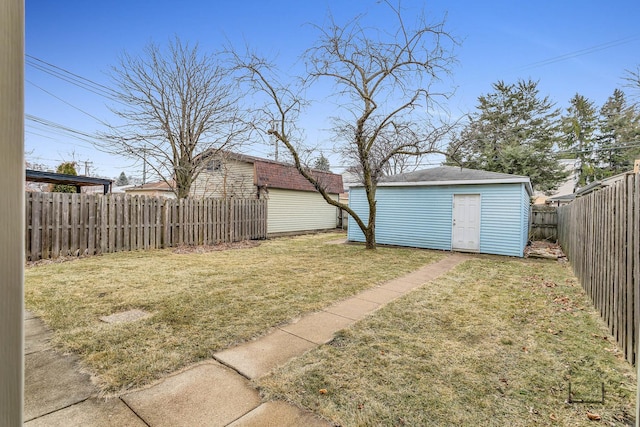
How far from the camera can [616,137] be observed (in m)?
21.8

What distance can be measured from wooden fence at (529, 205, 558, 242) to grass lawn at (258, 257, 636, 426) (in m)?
11.4

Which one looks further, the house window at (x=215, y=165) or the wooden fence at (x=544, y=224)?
the house window at (x=215, y=165)

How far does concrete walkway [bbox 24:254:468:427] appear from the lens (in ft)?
6.59

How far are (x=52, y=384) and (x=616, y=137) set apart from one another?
3076 centimetres

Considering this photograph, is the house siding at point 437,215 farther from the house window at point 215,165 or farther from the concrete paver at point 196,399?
the concrete paver at point 196,399

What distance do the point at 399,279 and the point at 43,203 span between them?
26.6 feet

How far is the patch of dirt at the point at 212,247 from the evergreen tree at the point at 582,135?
2459 cm

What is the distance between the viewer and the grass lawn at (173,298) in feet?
9.35

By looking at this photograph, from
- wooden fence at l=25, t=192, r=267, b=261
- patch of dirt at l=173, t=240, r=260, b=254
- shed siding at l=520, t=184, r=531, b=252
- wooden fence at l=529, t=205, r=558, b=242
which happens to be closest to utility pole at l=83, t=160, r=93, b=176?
wooden fence at l=25, t=192, r=267, b=261

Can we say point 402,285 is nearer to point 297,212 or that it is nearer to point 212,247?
point 212,247

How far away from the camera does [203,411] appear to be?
2.10m

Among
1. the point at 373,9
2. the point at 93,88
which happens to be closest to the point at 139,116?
the point at 93,88

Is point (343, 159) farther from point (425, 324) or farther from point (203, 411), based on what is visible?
point (203, 411)

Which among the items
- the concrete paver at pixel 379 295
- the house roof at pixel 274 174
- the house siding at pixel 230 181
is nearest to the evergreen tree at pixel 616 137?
the house roof at pixel 274 174
